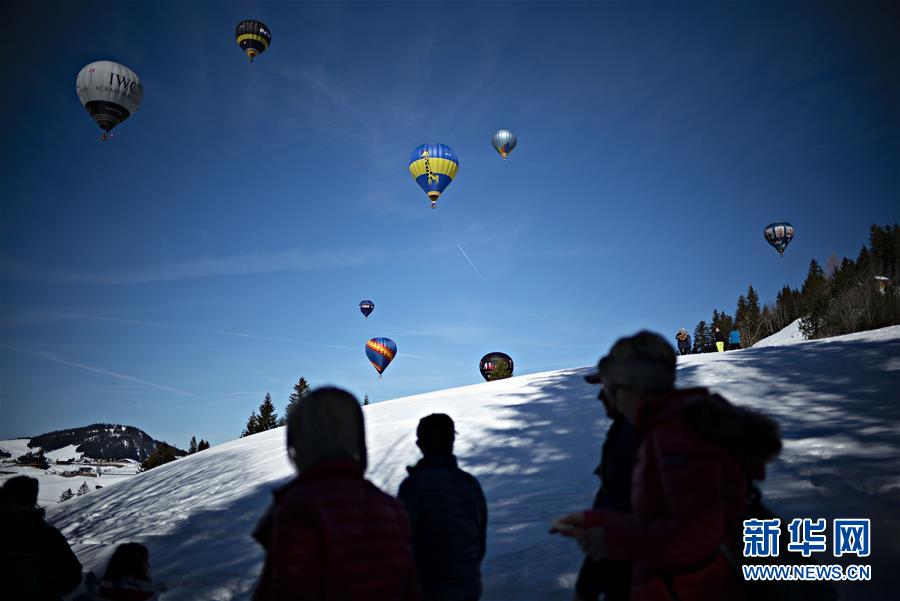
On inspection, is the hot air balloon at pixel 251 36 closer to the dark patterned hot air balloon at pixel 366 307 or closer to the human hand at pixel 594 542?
the dark patterned hot air balloon at pixel 366 307

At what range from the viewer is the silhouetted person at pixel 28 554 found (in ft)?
11.2

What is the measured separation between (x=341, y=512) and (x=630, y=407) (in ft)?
4.07

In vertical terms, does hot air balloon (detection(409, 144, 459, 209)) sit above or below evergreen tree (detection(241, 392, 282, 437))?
above

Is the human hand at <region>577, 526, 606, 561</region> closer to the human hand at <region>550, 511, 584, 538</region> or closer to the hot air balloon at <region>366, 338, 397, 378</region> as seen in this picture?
the human hand at <region>550, 511, 584, 538</region>

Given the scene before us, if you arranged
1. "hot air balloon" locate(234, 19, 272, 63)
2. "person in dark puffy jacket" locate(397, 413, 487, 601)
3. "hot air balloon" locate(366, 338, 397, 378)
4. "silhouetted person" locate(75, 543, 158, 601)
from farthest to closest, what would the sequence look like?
"hot air balloon" locate(366, 338, 397, 378) < "hot air balloon" locate(234, 19, 272, 63) < "silhouetted person" locate(75, 543, 158, 601) < "person in dark puffy jacket" locate(397, 413, 487, 601)

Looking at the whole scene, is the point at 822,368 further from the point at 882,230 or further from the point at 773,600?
the point at 882,230

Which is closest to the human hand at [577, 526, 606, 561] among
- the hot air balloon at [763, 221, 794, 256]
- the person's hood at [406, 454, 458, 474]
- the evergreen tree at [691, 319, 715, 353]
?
the person's hood at [406, 454, 458, 474]

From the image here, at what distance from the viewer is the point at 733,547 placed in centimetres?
200

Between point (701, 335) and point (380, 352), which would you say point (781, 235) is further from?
point (701, 335)

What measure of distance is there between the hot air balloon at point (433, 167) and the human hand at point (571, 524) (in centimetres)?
3201

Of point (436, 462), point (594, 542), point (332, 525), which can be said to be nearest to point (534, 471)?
point (436, 462)

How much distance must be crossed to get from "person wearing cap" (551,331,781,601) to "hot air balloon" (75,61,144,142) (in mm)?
30323

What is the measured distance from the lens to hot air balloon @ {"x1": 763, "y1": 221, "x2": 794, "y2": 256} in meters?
41.5

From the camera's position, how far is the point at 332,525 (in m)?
1.88
